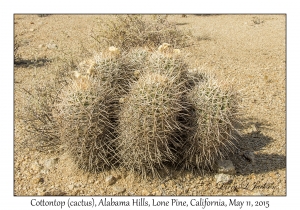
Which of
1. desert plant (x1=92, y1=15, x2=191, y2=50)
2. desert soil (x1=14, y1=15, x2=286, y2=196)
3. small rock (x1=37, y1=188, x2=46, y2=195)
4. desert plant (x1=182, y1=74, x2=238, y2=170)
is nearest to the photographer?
desert plant (x1=182, y1=74, x2=238, y2=170)

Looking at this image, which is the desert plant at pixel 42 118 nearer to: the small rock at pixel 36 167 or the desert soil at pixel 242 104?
the desert soil at pixel 242 104

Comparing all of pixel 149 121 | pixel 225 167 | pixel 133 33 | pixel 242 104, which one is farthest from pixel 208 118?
pixel 133 33

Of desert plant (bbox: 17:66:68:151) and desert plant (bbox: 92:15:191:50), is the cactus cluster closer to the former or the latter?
desert plant (bbox: 17:66:68:151)

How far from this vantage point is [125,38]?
245 inches

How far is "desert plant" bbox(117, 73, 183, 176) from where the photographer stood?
124 inches

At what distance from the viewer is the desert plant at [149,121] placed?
3.15 m

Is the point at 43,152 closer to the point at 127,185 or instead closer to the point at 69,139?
the point at 69,139

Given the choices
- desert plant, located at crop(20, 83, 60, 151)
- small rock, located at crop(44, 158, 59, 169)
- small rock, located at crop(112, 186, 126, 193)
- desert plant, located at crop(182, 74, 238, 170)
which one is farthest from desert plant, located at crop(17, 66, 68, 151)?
desert plant, located at crop(182, 74, 238, 170)

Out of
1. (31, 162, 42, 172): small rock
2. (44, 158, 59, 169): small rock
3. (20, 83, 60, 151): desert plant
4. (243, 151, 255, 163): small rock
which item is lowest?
(31, 162, 42, 172): small rock

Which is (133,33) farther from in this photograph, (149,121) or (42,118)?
(149,121)

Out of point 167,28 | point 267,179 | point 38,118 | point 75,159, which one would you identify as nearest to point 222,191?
point 267,179

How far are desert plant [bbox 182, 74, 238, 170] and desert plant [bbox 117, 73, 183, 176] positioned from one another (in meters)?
0.18

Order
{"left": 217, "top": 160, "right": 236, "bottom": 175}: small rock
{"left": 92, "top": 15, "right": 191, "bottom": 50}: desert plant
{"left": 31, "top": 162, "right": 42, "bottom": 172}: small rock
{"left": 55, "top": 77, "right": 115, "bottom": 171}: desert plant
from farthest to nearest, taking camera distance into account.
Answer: {"left": 92, "top": 15, "right": 191, "bottom": 50}: desert plant, {"left": 31, "top": 162, "right": 42, "bottom": 172}: small rock, {"left": 217, "top": 160, "right": 236, "bottom": 175}: small rock, {"left": 55, "top": 77, "right": 115, "bottom": 171}: desert plant

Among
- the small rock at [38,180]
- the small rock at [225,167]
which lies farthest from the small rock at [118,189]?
the small rock at [225,167]
